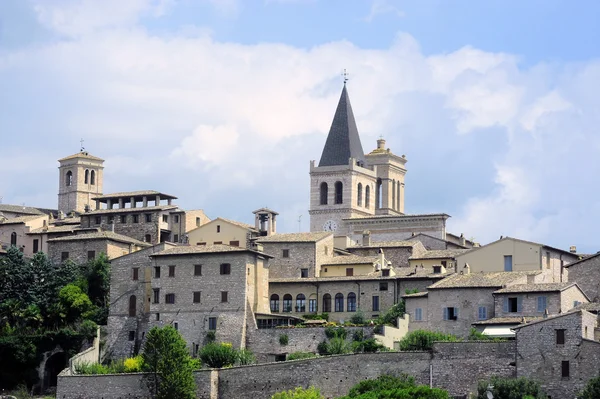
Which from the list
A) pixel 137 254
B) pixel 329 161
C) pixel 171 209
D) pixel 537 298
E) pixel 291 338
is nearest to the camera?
pixel 537 298

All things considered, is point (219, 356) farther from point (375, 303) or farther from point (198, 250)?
point (375, 303)

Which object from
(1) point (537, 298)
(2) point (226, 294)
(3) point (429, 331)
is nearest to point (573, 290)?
(1) point (537, 298)

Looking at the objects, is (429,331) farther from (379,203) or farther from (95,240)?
(379,203)

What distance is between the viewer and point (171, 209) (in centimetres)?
10556

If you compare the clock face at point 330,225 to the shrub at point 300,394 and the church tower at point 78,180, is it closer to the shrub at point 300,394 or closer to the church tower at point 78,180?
the church tower at point 78,180

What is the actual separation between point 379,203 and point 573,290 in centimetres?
5521

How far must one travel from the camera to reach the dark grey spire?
131000 mm

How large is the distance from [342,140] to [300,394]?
56.7m

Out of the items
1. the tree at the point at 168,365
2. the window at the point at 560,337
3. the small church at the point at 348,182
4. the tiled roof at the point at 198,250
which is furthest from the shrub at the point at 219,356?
the small church at the point at 348,182

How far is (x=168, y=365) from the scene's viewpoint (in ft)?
264

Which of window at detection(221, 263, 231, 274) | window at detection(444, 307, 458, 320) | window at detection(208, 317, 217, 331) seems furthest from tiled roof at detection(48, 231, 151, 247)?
window at detection(444, 307, 458, 320)

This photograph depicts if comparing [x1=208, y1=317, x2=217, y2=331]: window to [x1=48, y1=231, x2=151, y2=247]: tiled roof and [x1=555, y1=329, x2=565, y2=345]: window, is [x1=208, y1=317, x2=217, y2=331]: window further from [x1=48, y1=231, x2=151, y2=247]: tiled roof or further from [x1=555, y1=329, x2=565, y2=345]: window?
[x1=555, y1=329, x2=565, y2=345]: window

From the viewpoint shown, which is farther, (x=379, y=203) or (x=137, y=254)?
(x=379, y=203)

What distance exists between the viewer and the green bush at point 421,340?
79.0 m
